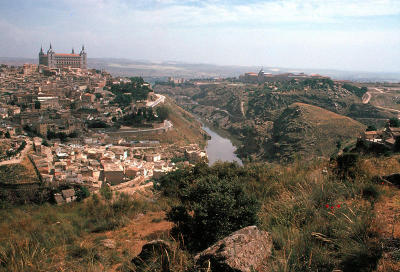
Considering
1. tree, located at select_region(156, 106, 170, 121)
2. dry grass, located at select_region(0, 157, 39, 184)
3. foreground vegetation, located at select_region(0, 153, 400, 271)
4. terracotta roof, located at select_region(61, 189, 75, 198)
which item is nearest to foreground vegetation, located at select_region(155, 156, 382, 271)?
foreground vegetation, located at select_region(0, 153, 400, 271)

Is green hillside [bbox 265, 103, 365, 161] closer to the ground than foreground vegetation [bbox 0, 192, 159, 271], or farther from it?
closer to the ground

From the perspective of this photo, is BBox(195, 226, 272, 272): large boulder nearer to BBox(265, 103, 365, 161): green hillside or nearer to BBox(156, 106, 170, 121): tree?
BBox(265, 103, 365, 161): green hillside

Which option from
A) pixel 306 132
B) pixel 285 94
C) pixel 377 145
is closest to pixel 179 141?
pixel 306 132

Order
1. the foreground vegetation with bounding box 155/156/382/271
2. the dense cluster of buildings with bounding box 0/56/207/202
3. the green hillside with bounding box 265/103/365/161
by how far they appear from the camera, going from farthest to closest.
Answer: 1. the green hillside with bounding box 265/103/365/161
2. the dense cluster of buildings with bounding box 0/56/207/202
3. the foreground vegetation with bounding box 155/156/382/271

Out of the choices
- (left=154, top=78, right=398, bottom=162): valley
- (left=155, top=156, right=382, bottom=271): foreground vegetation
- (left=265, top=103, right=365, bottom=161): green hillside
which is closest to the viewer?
(left=155, top=156, right=382, bottom=271): foreground vegetation

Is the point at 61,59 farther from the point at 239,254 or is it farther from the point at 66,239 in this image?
the point at 239,254

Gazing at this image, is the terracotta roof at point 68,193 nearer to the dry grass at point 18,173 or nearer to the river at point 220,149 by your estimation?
the dry grass at point 18,173

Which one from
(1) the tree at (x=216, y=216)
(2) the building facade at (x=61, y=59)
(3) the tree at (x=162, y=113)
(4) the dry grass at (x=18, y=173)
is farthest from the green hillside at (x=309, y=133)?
(2) the building facade at (x=61, y=59)
